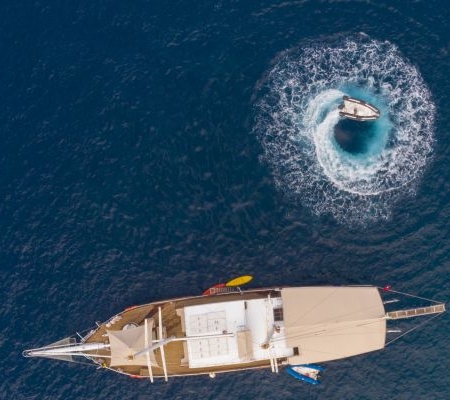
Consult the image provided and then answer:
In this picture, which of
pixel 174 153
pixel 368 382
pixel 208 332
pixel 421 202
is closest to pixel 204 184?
pixel 174 153

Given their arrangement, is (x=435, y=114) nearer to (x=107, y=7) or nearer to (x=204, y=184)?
(x=204, y=184)

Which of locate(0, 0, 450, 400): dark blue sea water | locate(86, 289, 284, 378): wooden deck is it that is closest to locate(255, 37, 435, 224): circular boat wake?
locate(0, 0, 450, 400): dark blue sea water

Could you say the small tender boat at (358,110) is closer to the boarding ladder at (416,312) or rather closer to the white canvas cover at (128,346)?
the boarding ladder at (416,312)

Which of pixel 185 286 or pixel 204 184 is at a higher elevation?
pixel 204 184

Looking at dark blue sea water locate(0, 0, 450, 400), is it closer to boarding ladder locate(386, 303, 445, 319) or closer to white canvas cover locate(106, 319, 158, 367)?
boarding ladder locate(386, 303, 445, 319)

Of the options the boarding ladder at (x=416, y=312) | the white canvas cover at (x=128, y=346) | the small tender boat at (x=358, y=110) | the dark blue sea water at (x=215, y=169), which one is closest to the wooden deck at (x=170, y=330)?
the white canvas cover at (x=128, y=346)

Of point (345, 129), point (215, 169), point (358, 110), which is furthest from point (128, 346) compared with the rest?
point (358, 110)

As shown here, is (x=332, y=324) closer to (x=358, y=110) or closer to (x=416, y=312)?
(x=416, y=312)
